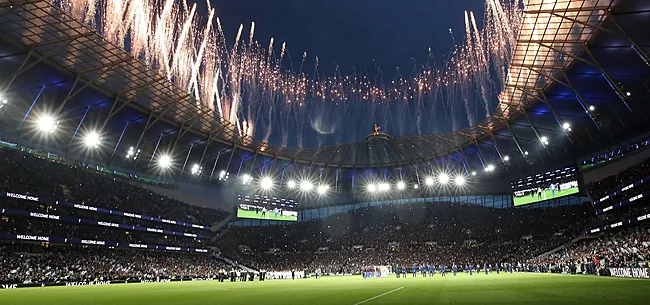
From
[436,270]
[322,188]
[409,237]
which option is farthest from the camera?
[322,188]

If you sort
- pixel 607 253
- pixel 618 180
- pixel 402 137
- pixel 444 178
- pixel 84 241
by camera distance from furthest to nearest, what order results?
1. pixel 444 178
2. pixel 402 137
3. pixel 84 241
4. pixel 618 180
5. pixel 607 253

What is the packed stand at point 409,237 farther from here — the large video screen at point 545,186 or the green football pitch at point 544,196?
the large video screen at point 545,186

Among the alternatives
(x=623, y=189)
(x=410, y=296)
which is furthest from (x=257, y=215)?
(x=410, y=296)

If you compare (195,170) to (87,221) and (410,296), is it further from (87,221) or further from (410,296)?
(410,296)

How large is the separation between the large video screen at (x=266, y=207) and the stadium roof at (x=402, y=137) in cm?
730

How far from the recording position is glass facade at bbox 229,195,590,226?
64106 millimetres

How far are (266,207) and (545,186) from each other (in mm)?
45230

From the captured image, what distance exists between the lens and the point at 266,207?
→ 7600cm

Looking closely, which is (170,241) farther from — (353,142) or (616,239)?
(616,239)

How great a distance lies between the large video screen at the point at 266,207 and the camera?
7312 cm

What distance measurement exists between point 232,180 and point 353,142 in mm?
23344

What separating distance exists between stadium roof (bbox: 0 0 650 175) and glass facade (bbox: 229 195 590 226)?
7645mm

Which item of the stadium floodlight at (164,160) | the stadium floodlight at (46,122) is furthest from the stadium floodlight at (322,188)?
the stadium floodlight at (46,122)

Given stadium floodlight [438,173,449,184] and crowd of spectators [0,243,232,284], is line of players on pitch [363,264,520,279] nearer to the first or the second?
stadium floodlight [438,173,449,184]
